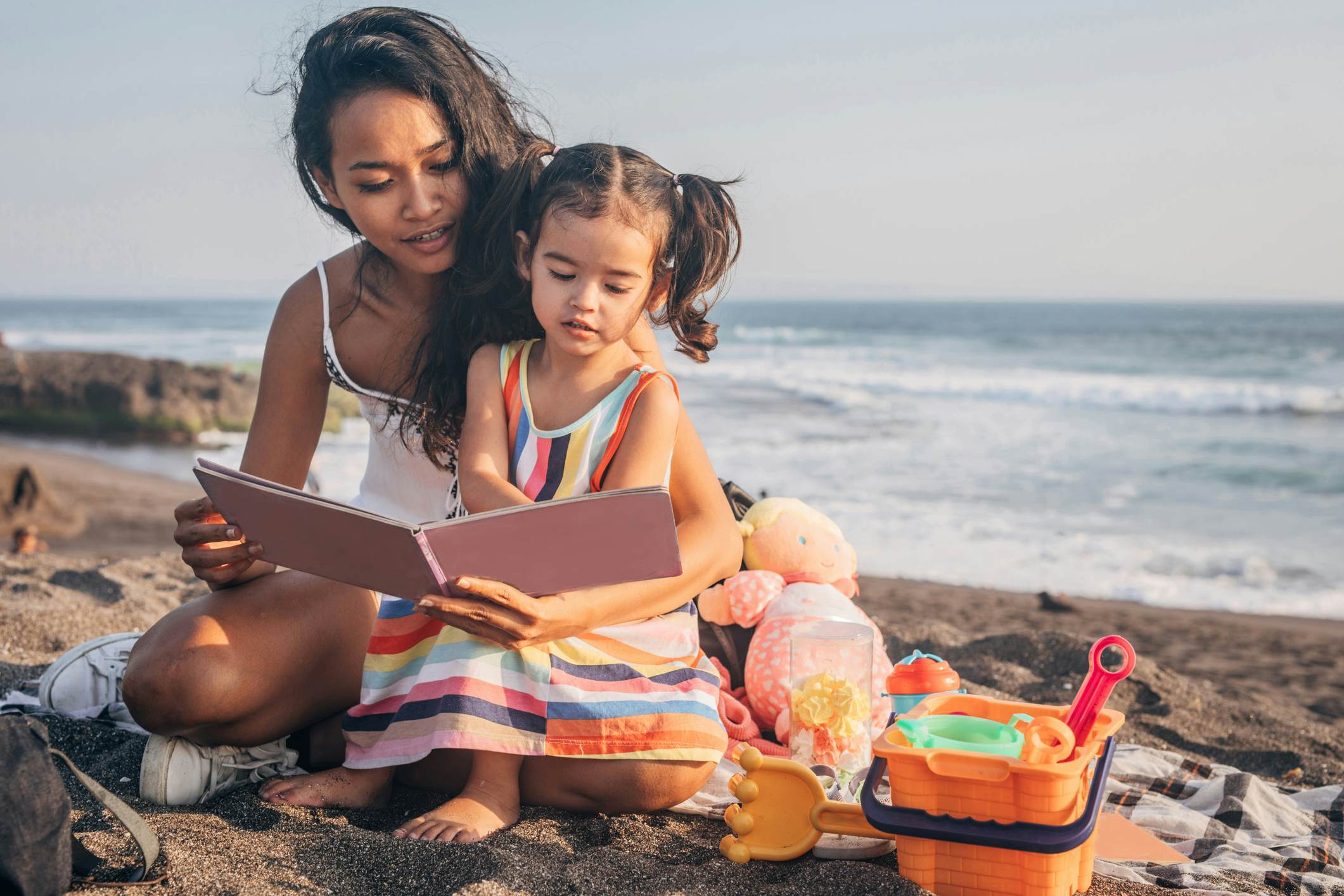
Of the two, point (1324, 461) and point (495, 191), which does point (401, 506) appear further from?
point (1324, 461)

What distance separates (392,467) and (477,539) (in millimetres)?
968

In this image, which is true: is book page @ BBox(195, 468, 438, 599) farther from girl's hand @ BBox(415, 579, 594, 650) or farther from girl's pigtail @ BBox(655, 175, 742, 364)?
girl's pigtail @ BBox(655, 175, 742, 364)

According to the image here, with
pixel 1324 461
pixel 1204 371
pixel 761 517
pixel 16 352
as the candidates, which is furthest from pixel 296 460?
pixel 1204 371

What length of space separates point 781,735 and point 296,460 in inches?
54.3

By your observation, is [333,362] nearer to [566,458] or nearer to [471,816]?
[566,458]

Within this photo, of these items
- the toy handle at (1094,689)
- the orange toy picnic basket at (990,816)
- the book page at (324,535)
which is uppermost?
the book page at (324,535)

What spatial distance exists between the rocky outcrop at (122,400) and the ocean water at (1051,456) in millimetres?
667

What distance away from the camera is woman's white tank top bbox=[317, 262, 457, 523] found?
2.53 metres

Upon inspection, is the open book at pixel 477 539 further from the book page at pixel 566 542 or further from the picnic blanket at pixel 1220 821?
A: the picnic blanket at pixel 1220 821

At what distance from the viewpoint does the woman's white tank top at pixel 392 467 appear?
8.30ft

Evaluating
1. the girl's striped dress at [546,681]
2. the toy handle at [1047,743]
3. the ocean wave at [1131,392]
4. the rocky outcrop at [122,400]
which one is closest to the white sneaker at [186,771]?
the girl's striped dress at [546,681]

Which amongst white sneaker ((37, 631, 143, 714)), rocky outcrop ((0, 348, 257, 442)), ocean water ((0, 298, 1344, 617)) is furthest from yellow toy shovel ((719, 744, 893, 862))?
rocky outcrop ((0, 348, 257, 442))

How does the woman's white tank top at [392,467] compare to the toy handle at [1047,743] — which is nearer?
the toy handle at [1047,743]

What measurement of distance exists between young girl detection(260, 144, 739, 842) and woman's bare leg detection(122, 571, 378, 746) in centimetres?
17
